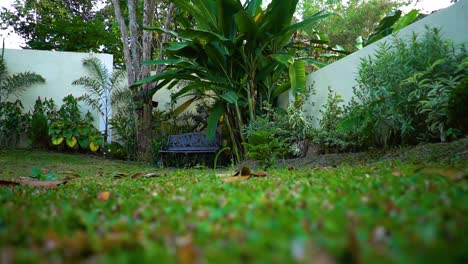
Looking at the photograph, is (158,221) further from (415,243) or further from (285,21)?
(285,21)

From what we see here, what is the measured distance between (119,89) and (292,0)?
5955 mm

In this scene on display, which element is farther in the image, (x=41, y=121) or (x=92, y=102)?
(x=92, y=102)

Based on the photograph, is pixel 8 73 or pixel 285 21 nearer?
pixel 285 21

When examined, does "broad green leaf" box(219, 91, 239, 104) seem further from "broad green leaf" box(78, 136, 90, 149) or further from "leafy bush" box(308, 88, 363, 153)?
"broad green leaf" box(78, 136, 90, 149)

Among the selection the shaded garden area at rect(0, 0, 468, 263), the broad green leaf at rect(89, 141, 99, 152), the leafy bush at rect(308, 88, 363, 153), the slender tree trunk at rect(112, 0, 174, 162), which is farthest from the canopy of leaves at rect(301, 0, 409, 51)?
the leafy bush at rect(308, 88, 363, 153)

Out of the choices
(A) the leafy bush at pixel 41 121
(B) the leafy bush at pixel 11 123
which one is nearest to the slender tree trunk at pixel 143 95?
(A) the leafy bush at pixel 41 121

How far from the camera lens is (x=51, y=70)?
9.45 meters

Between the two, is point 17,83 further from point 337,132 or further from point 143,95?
point 337,132

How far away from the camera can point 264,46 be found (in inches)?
240

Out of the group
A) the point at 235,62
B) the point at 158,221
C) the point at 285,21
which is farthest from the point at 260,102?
the point at 158,221

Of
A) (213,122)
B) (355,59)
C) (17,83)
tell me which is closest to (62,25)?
(17,83)

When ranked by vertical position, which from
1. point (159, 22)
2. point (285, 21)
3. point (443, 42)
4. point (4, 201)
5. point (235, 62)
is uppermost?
point (159, 22)

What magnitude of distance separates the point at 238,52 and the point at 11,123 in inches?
228

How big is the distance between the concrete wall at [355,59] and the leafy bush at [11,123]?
6617mm
